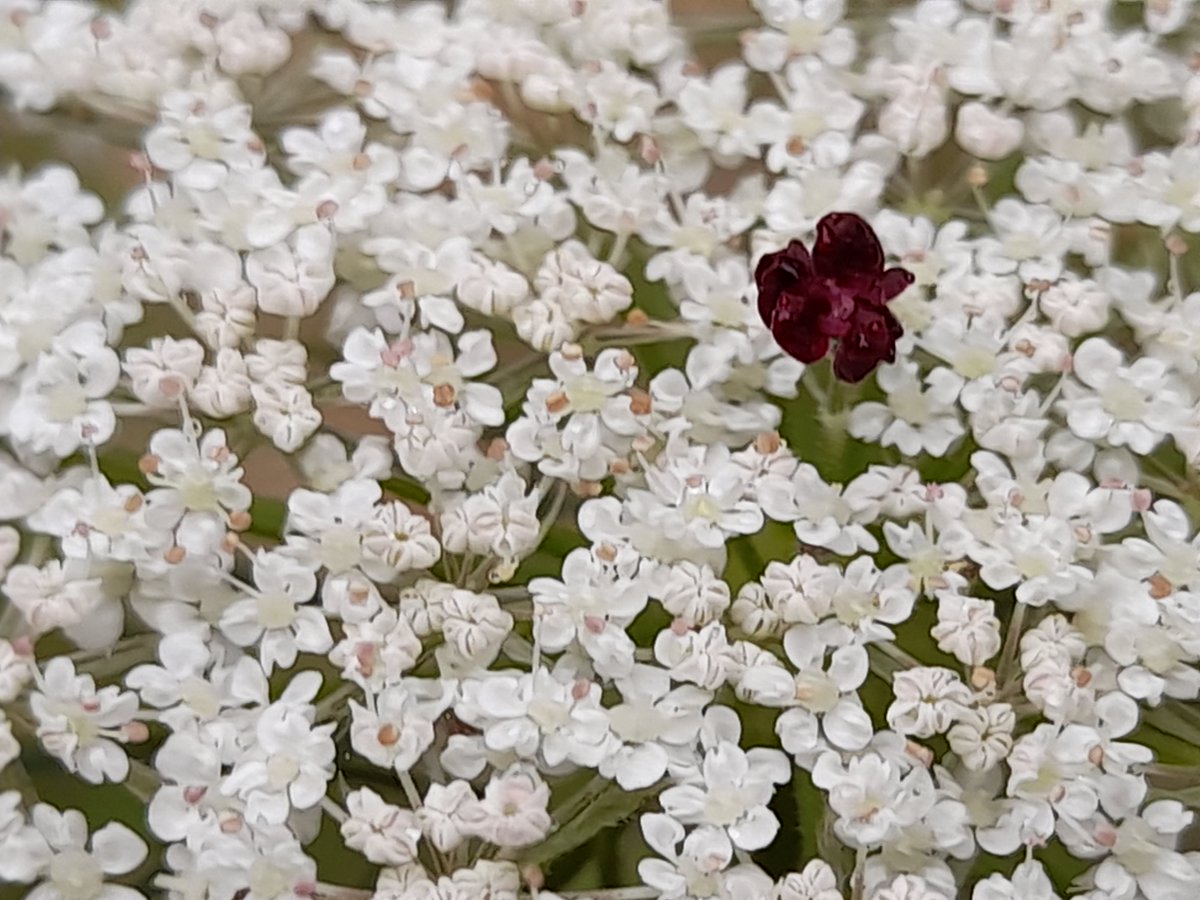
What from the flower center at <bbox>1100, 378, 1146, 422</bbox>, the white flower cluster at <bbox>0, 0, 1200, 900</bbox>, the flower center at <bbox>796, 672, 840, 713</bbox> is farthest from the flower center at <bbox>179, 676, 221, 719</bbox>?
the flower center at <bbox>1100, 378, 1146, 422</bbox>

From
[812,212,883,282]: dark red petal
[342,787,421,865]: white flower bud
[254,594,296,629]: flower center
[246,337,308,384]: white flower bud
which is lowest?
[342,787,421,865]: white flower bud

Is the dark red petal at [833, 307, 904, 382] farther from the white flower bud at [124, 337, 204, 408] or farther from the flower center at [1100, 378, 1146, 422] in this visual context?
the white flower bud at [124, 337, 204, 408]

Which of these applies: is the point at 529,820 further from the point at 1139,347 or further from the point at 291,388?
the point at 1139,347

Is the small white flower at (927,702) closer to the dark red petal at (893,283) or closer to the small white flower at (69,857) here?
the dark red petal at (893,283)

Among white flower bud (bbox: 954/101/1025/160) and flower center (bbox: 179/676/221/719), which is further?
white flower bud (bbox: 954/101/1025/160)

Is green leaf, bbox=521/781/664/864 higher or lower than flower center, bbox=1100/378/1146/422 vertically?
lower

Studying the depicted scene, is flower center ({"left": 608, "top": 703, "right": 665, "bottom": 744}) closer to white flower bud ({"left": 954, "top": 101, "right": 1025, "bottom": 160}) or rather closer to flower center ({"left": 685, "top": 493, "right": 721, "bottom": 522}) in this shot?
flower center ({"left": 685, "top": 493, "right": 721, "bottom": 522})
